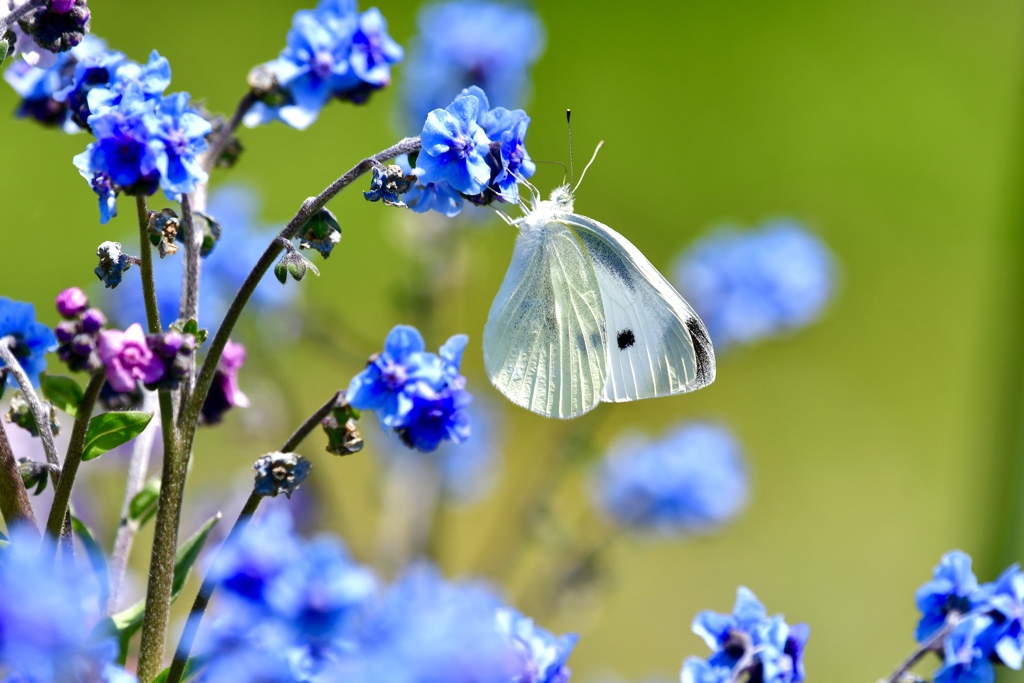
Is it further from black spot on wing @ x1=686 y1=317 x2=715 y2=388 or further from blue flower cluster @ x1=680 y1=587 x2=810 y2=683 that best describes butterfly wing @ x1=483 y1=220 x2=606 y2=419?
blue flower cluster @ x1=680 y1=587 x2=810 y2=683

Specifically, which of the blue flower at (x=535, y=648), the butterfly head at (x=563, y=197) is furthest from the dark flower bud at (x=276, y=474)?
the butterfly head at (x=563, y=197)

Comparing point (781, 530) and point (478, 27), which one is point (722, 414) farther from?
point (478, 27)

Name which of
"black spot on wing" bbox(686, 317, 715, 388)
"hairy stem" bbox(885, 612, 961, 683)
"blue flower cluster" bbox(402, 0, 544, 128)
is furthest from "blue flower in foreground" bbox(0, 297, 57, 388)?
"blue flower cluster" bbox(402, 0, 544, 128)

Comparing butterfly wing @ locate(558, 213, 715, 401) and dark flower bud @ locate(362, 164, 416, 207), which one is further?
butterfly wing @ locate(558, 213, 715, 401)

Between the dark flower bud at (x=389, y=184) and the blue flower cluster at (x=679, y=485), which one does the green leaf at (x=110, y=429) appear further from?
the blue flower cluster at (x=679, y=485)

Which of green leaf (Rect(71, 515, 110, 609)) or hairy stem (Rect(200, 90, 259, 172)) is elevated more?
hairy stem (Rect(200, 90, 259, 172))

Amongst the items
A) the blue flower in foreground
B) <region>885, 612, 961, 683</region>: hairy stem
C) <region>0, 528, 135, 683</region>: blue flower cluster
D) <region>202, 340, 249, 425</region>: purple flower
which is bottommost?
<region>0, 528, 135, 683</region>: blue flower cluster

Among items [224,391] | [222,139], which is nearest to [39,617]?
[224,391]
